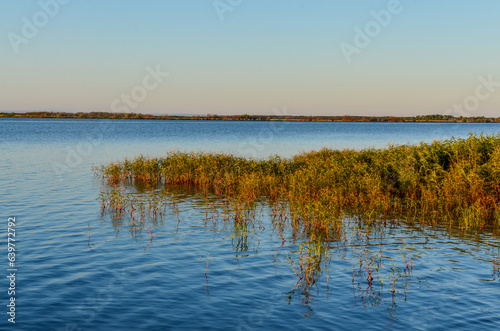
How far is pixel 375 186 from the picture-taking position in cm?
2241

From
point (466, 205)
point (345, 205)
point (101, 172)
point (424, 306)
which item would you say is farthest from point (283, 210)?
point (101, 172)

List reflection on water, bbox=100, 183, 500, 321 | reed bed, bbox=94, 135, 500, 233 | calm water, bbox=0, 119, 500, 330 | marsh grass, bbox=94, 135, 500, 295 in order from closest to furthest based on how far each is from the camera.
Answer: calm water, bbox=0, 119, 500, 330 → reflection on water, bbox=100, 183, 500, 321 → marsh grass, bbox=94, 135, 500, 295 → reed bed, bbox=94, 135, 500, 233

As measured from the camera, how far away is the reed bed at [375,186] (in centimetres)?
1967

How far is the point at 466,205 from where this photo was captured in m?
20.0

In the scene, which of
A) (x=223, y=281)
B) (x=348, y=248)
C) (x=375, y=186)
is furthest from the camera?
(x=375, y=186)

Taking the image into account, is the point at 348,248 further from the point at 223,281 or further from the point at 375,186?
the point at 375,186

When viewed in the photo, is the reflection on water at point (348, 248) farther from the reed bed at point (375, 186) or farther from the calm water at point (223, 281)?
the reed bed at point (375, 186)

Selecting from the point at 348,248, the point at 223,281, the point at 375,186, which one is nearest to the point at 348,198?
the point at 375,186

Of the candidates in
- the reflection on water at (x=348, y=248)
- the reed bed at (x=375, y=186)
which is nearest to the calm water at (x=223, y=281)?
the reflection on water at (x=348, y=248)

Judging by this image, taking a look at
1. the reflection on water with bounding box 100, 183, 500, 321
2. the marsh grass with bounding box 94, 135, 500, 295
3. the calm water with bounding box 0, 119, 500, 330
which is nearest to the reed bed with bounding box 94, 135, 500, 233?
the marsh grass with bounding box 94, 135, 500, 295

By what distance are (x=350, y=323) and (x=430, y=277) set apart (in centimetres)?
424

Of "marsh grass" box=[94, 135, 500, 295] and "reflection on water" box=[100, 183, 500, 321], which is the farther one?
"marsh grass" box=[94, 135, 500, 295]

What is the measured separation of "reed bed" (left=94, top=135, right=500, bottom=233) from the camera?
64.5 ft

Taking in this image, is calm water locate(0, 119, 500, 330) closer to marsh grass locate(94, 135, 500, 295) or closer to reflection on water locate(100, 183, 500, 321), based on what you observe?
reflection on water locate(100, 183, 500, 321)
